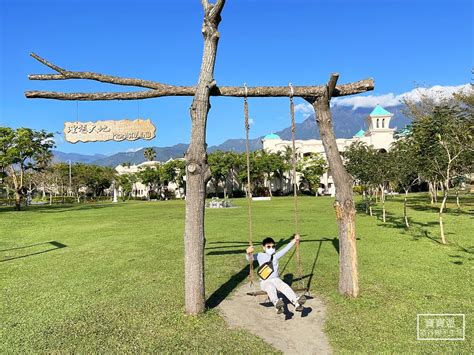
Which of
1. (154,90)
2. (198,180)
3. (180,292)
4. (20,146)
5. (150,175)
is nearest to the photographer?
(198,180)

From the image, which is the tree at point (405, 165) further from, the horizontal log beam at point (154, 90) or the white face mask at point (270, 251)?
the white face mask at point (270, 251)

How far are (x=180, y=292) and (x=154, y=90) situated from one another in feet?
14.1

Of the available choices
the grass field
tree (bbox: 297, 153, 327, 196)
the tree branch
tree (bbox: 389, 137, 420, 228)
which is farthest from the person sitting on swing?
tree (bbox: 297, 153, 327, 196)

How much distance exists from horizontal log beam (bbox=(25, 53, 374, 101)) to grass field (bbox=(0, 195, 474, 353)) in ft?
13.5

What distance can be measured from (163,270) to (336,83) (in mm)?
6622

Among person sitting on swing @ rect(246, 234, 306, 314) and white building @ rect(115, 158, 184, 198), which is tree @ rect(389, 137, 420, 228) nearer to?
person sitting on swing @ rect(246, 234, 306, 314)

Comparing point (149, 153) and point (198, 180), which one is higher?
point (149, 153)

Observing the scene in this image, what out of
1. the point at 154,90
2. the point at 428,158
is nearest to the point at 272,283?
the point at 154,90

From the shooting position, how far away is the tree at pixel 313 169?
66062 mm

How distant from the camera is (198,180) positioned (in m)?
6.59

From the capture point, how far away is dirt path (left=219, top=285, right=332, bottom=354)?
5496 mm

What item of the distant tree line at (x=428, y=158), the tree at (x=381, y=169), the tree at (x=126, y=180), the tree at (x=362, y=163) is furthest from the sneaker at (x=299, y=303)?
the tree at (x=126, y=180)

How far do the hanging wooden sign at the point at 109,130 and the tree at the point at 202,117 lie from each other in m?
0.51

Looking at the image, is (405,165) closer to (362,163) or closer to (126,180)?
(362,163)
